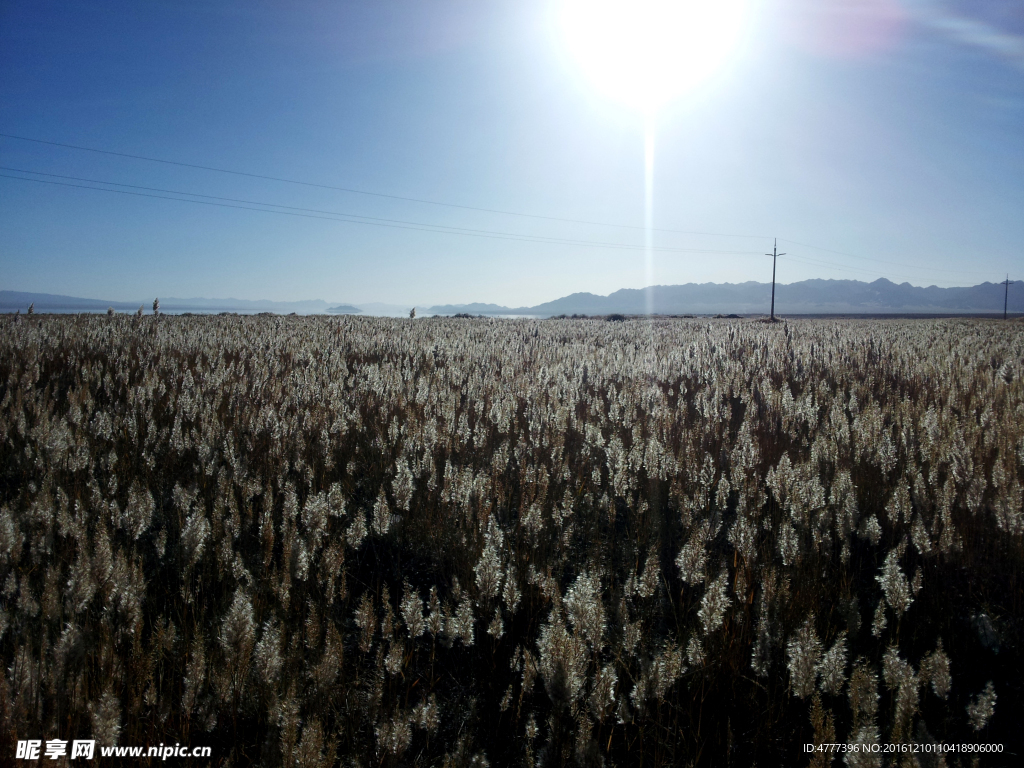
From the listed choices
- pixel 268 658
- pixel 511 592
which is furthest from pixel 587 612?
pixel 268 658

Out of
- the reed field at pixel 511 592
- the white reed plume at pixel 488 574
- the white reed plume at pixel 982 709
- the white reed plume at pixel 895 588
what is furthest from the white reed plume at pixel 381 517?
the white reed plume at pixel 982 709

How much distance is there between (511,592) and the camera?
1.97 metres

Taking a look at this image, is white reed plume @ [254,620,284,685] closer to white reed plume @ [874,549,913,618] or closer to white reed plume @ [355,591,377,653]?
white reed plume @ [355,591,377,653]

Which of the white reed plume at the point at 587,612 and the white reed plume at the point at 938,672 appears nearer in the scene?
the white reed plume at the point at 938,672

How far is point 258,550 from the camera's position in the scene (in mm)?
2852

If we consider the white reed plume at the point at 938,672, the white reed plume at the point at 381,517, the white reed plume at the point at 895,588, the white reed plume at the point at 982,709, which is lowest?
the white reed plume at the point at 982,709

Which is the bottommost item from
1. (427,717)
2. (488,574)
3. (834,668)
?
(427,717)

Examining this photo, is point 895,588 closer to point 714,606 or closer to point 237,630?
point 714,606

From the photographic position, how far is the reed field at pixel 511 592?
155 cm

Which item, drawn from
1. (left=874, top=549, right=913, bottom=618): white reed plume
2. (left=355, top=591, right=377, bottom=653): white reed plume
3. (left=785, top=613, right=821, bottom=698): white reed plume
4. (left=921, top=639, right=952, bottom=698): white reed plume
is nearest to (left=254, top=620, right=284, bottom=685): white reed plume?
(left=355, top=591, right=377, bottom=653): white reed plume

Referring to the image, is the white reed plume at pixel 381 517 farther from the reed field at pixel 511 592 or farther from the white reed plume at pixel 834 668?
the white reed plume at pixel 834 668

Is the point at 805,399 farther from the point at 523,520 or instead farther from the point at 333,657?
the point at 333,657

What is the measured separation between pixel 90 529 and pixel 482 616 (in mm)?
1984

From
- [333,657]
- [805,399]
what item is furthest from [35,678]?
[805,399]
